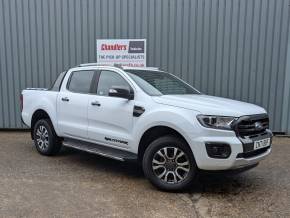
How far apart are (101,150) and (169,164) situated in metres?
1.37

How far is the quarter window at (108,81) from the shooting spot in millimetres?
5398

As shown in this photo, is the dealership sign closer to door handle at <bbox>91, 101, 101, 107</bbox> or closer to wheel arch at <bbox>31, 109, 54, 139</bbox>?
wheel arch at <bbox>31, 109, 54, 139</bbox>

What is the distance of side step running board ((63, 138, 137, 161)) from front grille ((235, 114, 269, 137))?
1.62 m

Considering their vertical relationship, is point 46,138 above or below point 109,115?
below

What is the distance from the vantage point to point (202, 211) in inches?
160

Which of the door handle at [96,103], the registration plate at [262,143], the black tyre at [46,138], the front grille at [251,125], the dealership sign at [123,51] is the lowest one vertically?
the black tyre at [46,138]

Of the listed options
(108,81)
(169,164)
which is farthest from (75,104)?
(169,164)

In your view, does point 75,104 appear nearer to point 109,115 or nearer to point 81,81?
point 81,81

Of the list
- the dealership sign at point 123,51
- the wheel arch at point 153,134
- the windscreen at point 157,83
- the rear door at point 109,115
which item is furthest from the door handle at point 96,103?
the dealership sign at point 123,51

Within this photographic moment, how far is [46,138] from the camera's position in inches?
259

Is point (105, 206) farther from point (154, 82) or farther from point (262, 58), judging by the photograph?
point (262, 58)

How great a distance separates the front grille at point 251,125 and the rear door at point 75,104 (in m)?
2.63

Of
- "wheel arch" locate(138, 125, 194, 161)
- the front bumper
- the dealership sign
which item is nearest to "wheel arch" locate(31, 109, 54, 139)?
"wheel arch" locate(138, 125, 194, 161)

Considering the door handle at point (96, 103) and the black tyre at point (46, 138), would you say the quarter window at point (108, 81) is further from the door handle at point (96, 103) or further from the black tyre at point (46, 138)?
the black tyre at point (46, 138)
